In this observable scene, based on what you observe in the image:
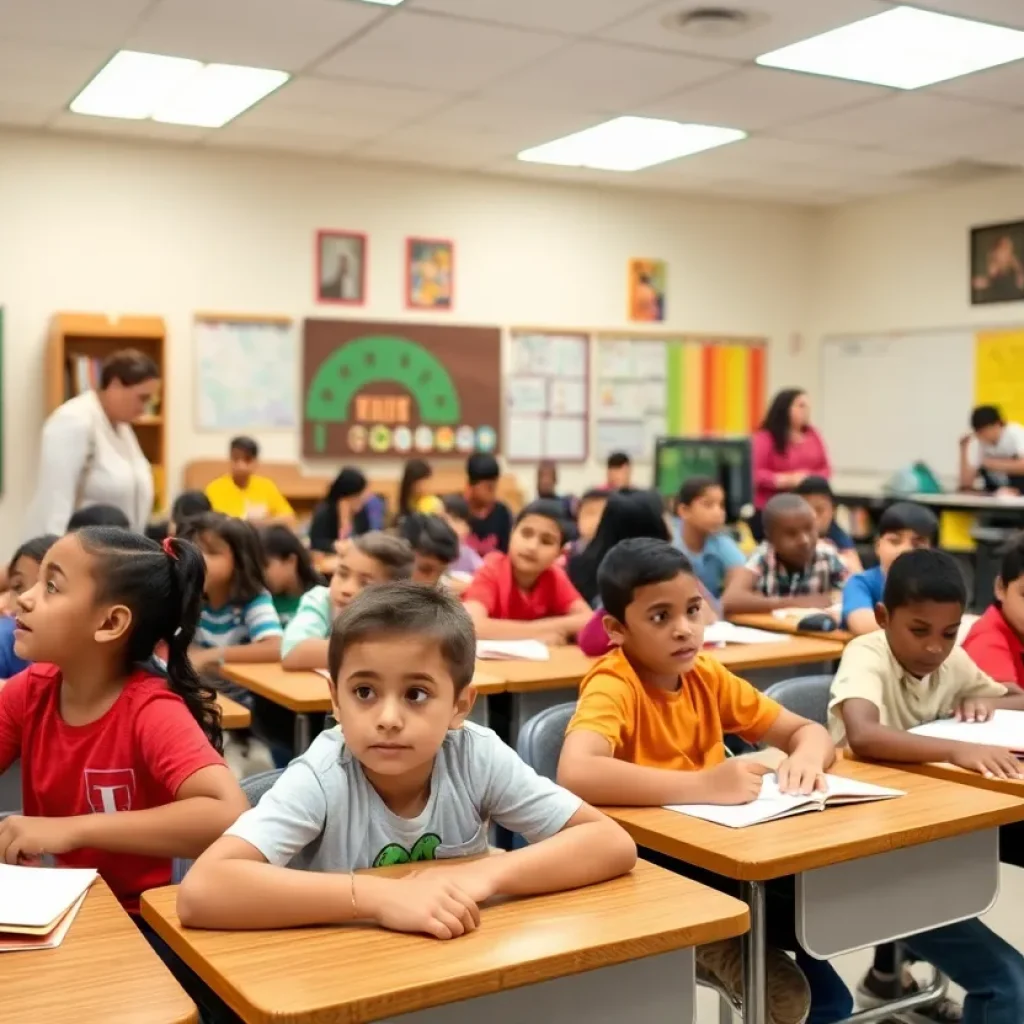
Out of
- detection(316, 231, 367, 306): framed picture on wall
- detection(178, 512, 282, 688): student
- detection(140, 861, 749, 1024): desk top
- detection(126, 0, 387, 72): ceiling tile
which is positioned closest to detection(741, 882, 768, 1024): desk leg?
detection(140, 861, 749, 1024): desk top

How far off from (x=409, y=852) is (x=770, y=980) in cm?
66

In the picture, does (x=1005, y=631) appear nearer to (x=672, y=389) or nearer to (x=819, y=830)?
(x=819, y=830)

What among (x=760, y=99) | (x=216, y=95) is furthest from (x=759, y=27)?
(x=216, y=95)

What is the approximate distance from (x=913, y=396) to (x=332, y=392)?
3.99 metres

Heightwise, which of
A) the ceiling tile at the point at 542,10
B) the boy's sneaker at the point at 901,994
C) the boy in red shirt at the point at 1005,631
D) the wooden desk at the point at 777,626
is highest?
the ceiling tile at the point at 542,10

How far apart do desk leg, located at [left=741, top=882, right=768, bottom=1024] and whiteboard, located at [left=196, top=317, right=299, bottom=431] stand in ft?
19.6

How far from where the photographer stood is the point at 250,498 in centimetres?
663

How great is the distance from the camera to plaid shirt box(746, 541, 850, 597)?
14.8 ft

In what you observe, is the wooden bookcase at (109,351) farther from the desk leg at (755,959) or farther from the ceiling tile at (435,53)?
the desk leg at (755,959)

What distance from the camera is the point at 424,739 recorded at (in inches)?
59.6

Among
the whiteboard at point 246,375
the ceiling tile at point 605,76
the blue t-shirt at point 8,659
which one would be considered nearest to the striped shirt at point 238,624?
the blue t-shirt at point 8,659

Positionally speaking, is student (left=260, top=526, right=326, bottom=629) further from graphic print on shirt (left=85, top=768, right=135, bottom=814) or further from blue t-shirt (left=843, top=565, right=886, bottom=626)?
graphic print on shirt (left=85, top=768, right=135, bottom=814)

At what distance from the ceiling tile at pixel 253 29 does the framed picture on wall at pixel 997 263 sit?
15.6 feet

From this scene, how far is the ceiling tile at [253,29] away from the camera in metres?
4.70
